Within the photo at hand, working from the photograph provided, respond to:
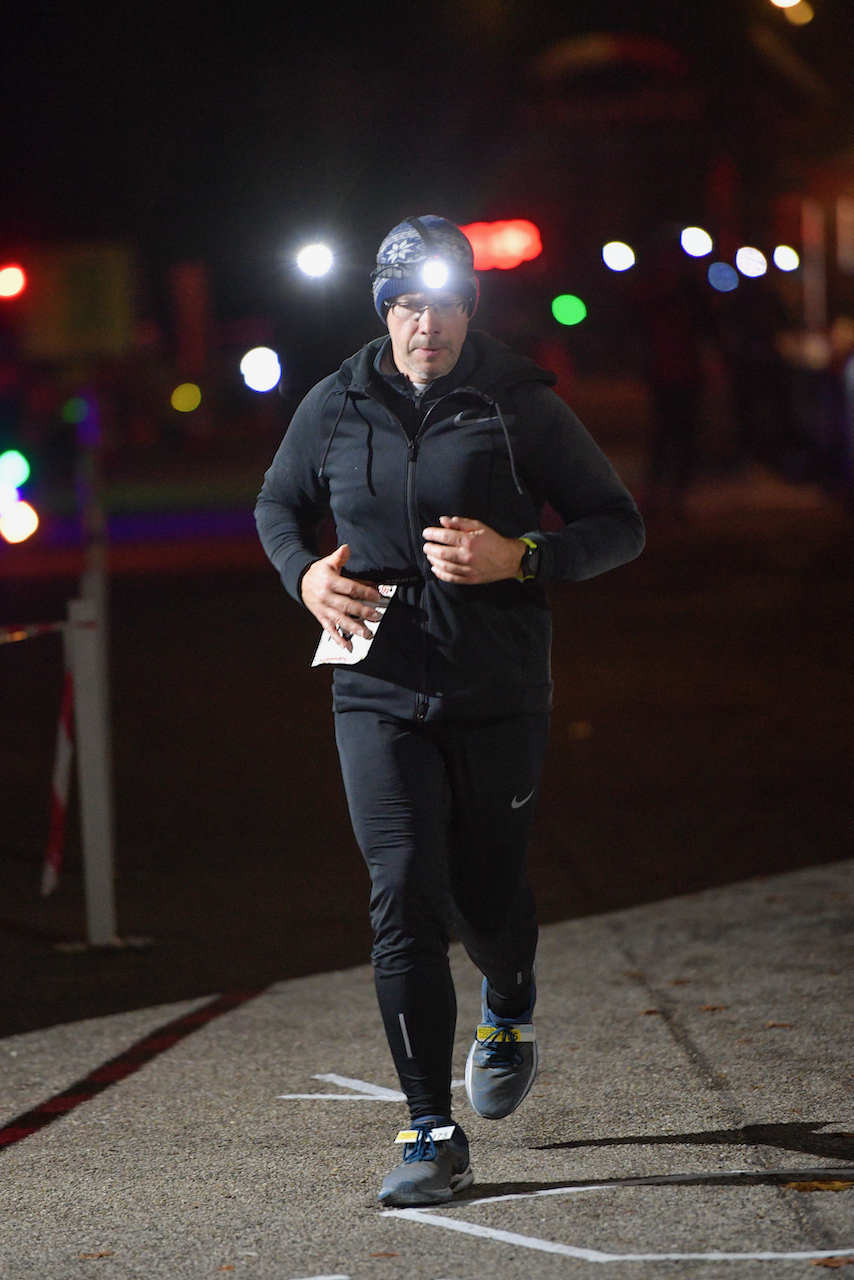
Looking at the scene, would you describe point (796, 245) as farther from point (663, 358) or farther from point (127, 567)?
point (127, 567)

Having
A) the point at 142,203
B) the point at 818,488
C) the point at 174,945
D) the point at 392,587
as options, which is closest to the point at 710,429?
the point at 818,488

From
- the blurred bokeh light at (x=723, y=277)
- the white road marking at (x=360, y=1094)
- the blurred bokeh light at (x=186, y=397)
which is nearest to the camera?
the white road marking at (x=360, y=1094)

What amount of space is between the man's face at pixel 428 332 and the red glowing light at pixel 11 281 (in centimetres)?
1324

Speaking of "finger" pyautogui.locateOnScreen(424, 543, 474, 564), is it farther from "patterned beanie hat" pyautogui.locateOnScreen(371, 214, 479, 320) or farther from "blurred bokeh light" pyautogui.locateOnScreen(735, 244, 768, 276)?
"blurred bokeh light" pyautogui.locateOnScreen(735, 244, 768, 276)

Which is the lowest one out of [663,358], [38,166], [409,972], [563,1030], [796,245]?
[563,1030]

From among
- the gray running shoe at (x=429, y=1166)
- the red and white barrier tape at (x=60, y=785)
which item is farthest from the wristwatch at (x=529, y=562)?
the red and white barrier tape at (x=60, y=785)

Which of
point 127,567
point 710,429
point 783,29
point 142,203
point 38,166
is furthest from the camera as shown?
point 142,203

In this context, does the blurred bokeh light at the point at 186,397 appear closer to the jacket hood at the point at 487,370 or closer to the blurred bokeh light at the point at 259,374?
the blurred bokeh light at the point at 259,374

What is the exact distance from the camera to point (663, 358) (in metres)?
20.2

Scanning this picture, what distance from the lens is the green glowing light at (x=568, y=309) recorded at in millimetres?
20703

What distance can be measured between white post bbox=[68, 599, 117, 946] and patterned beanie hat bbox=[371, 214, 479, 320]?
8.72 feet

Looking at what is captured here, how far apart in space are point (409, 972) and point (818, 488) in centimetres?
2035

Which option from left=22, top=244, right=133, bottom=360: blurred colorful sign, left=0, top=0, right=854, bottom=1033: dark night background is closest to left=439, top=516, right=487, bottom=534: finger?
left=0, top=0, right=854, bottom=1033: dark night background

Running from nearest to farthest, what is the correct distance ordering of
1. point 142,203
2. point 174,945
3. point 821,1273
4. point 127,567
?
point 821,1273, point 174,945, point 127,567, point 142,203
